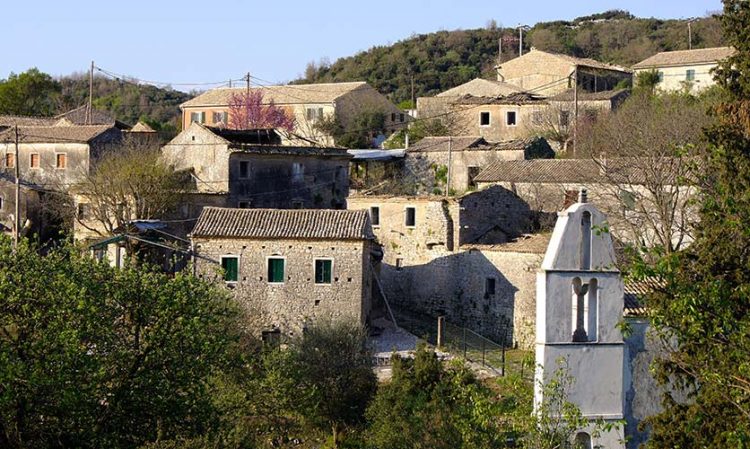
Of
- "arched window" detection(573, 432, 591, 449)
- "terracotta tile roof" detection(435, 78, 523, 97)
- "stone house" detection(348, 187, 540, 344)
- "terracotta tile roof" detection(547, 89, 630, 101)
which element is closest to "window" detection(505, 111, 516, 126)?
"terracotta tile roof" detection(547, 89, 630, 101)

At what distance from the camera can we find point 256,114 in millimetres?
59031

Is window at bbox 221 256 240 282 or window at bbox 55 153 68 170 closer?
window at bbox 221 256 240 282

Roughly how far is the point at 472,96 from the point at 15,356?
3744 cm

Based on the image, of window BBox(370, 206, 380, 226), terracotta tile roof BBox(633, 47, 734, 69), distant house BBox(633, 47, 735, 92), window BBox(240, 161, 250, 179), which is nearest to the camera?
window BBox(370, 206, 380, 226)

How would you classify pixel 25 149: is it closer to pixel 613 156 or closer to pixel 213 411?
pixel 613 156

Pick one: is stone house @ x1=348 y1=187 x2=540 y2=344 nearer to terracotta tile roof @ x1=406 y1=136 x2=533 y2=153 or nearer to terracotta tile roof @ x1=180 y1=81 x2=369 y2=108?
terracotta tile roof @ x1=406 y1=136 x2=533 y2=153

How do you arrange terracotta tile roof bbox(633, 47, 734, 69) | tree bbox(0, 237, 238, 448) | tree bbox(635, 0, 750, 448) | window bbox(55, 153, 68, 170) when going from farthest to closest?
1. terracotta tile roof bbox(633, 47, 734, 69)
2. window bbox(55, 153, 68, 170)
3. tree bbox(0, 237, 238, 448)
4. tree bbox(635, 0, 750, 448)

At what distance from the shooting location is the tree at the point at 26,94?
211 feet

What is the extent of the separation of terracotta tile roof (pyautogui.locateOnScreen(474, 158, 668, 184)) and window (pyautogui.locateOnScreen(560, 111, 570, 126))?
8.92m

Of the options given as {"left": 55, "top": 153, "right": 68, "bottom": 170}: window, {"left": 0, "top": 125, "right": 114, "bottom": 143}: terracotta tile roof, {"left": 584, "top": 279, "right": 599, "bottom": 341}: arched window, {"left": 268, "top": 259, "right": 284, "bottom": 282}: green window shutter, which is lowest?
{"left": 268, "top": 259, "right": 284, "bottom": 282}: green window shutter

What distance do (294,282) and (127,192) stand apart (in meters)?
9.36

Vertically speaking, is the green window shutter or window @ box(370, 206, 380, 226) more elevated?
window @ box(370, 206, 380, 226)

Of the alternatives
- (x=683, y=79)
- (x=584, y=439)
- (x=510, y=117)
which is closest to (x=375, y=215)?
(x=510, y=117)

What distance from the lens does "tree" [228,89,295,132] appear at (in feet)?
190
